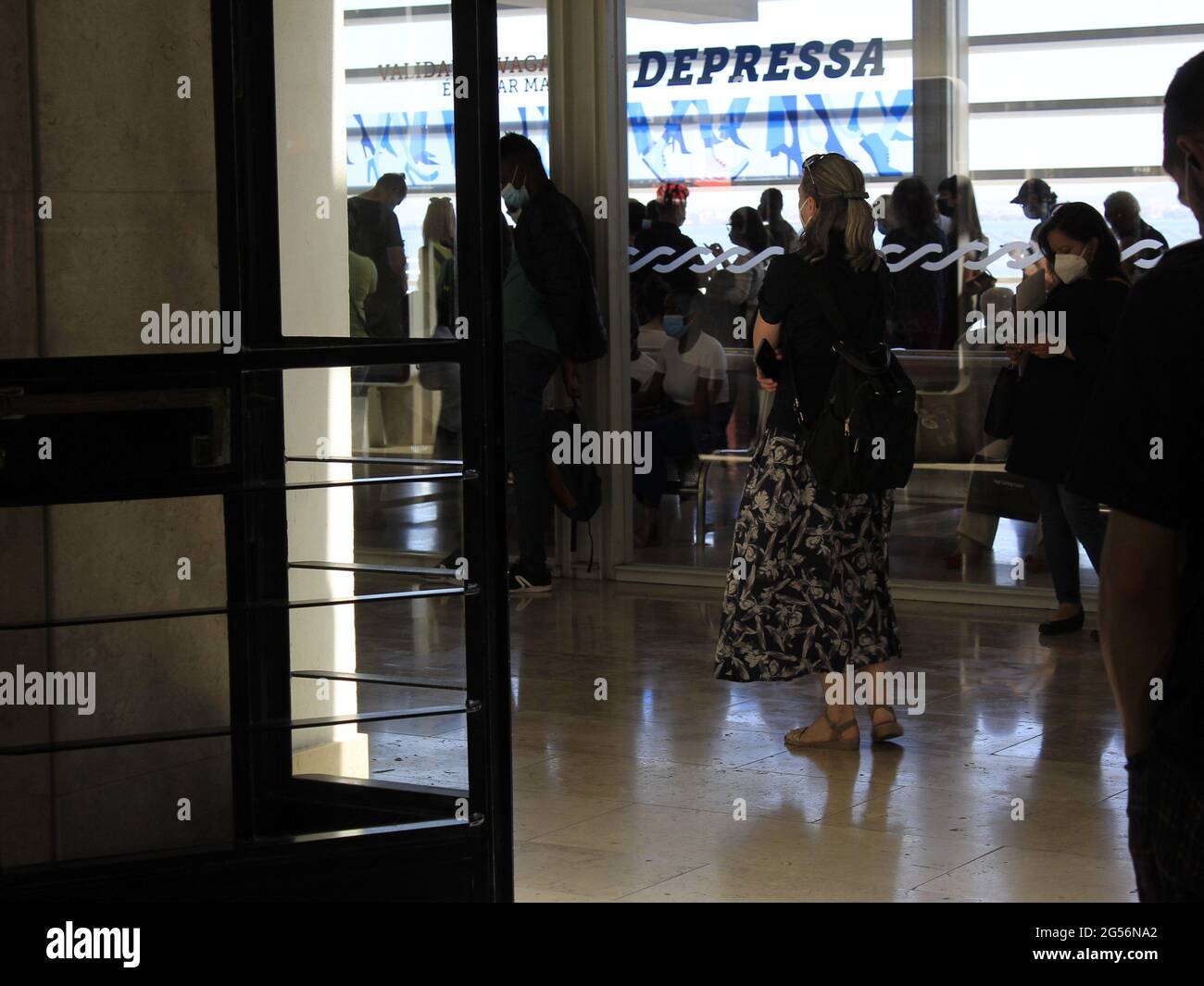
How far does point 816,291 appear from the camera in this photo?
528 centimetres

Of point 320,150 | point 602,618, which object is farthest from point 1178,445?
point 602,618

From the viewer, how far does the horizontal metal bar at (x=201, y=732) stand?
11.4 feet

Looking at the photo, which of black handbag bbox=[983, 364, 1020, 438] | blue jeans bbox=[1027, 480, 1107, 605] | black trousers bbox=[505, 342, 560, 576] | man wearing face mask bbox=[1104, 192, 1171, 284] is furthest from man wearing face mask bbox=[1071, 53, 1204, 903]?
black trousers bbox=[505, 342, 560, 576]

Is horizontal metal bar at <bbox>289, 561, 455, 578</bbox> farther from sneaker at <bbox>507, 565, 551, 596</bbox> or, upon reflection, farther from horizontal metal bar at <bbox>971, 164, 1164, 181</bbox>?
horizontal metal bar at <bbox>971, 164, 1164, 181</bbox>

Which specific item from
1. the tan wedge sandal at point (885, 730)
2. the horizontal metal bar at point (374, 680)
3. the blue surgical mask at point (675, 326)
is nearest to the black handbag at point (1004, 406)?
the blue surgical mask at point (675, 326)

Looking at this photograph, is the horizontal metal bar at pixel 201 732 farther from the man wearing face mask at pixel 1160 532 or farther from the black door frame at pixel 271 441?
the man wearing face mask at pixel 1160 532

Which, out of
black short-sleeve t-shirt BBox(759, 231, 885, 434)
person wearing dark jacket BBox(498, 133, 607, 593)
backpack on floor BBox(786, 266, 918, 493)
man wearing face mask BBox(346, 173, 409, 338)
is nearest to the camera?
man wearing face mask BBox(346, 173, 409, 338)

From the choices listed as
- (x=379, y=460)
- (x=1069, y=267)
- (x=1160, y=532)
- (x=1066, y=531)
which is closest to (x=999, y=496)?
(x=1066, y=531)

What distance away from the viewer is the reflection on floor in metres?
4.14

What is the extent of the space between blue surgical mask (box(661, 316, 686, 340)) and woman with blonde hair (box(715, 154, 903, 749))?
9.76ft

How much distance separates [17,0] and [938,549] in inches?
210

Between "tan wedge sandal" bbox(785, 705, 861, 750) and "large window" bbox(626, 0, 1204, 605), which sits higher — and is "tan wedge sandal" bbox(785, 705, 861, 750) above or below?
below

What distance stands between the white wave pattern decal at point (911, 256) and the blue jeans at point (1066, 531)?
1.12 m
